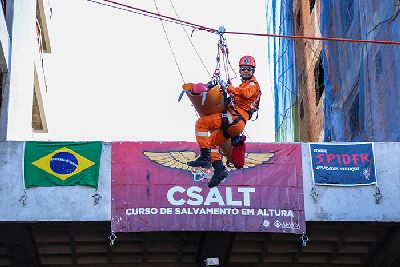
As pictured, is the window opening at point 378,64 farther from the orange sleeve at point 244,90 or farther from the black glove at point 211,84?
the black glove at point 211,84

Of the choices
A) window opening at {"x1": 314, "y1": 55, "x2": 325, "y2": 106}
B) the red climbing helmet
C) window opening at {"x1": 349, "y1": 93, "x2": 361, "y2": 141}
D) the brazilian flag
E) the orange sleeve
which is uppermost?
window opening at {"x1": 314, "y1": 55, "x2": 325, "y2": 106}

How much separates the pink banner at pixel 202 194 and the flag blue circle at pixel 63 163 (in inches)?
38.6

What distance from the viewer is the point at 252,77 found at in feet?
46.6

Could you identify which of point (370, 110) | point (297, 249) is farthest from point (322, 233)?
point (370, 110)

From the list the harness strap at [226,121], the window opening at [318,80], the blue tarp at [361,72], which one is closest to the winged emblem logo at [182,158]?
the blue tarp at [361,72]

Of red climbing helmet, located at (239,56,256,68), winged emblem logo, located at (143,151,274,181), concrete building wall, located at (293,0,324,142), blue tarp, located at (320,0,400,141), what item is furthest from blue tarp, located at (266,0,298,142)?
red climbing helmet, located at (239,56,256,68)

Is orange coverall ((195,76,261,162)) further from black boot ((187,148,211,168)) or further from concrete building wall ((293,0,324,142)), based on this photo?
concrete building wall ((293,0,324,142))

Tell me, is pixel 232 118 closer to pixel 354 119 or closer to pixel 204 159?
pixel 204 159

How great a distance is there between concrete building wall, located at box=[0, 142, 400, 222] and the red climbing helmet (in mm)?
8211

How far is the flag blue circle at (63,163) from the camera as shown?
2164 cm

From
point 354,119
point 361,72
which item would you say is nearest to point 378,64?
point 361,72

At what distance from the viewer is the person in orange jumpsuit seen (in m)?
13.8

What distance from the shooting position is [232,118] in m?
13.8

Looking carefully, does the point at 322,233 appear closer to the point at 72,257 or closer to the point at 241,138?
the point at 72,257
